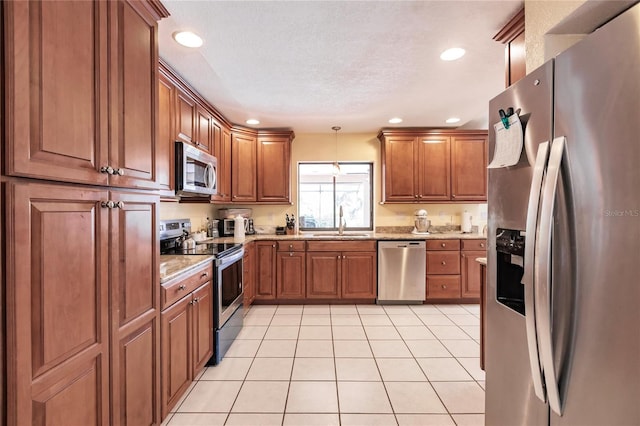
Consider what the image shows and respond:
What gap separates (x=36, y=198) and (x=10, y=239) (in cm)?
14

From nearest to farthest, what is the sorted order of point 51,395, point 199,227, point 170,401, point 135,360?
point 51,395, point 135,360, point 170,401, point 199,227

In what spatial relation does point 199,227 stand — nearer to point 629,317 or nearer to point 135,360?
point 135,360

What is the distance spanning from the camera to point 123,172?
4.11 feet

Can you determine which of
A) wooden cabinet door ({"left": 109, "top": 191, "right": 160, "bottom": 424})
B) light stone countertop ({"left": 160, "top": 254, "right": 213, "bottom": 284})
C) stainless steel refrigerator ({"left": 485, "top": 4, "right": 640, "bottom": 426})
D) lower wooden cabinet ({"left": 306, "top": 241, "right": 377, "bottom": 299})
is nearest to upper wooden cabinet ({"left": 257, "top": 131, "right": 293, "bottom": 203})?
lower wooden cabinet ({"left": 306, "top": 241, "right": 377, "bottom": 299})

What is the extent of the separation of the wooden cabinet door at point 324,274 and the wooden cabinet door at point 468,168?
1.92 m

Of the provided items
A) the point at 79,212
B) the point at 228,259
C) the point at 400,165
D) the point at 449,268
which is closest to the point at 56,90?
the point at 79,212

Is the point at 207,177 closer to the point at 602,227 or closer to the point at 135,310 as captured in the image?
the point at 135,310

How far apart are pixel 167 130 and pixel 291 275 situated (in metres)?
2.29

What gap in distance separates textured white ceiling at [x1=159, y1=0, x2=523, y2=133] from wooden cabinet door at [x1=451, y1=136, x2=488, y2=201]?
2.19 feet

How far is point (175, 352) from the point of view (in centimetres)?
178

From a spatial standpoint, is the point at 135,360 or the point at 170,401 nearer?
the point at 135,360

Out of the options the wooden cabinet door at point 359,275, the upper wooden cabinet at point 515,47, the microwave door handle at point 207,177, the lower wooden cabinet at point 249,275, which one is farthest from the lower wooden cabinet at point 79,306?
the wooden cabinet door at point 359,275

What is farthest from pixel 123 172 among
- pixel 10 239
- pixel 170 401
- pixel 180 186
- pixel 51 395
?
pixel 170 401

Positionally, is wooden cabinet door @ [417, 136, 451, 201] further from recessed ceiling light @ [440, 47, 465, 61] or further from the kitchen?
the kitchen
